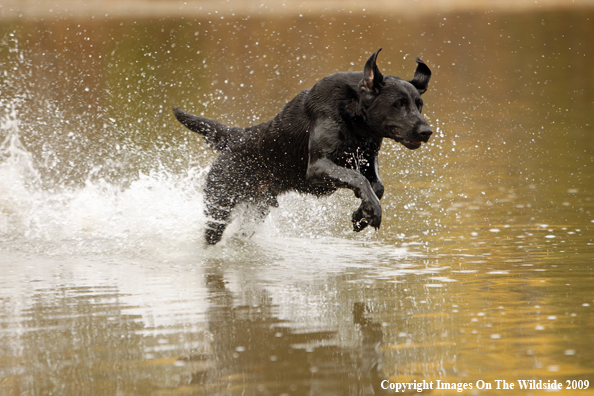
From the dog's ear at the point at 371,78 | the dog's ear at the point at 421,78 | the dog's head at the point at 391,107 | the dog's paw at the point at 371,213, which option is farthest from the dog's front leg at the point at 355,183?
the dog's ear at the point at 421,78

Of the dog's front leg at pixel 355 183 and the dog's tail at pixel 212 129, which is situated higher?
the dog's tail at pixel 212 129

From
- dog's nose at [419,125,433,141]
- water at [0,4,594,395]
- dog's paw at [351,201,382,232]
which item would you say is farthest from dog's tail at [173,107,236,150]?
dog's nose at [419,125,433,141]

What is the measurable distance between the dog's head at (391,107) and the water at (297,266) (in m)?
0.84

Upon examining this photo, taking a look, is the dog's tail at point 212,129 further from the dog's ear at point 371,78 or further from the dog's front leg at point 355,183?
the dog's ear at point 371,78

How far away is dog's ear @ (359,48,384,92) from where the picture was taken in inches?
189

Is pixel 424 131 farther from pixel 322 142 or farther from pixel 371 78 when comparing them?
pixel 322 142

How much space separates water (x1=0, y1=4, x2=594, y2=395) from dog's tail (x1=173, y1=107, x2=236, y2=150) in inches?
23.9

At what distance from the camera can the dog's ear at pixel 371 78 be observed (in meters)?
4.79

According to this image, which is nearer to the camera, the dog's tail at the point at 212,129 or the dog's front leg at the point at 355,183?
the dog's front leg at the point at 355,183

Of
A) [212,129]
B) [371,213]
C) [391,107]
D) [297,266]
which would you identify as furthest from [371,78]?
[212,129]

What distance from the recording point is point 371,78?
15.9 feet

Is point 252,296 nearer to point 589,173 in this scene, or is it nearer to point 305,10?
point 589,173

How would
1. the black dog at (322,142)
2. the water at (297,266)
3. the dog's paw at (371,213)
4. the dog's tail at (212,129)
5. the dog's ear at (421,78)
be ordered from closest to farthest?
the water at (297,266), the dog's paw at (371,213), the black dog at (322,142), the dog's ear at (421,78), the dog's tail at (212,129)

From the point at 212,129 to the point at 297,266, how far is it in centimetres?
136
